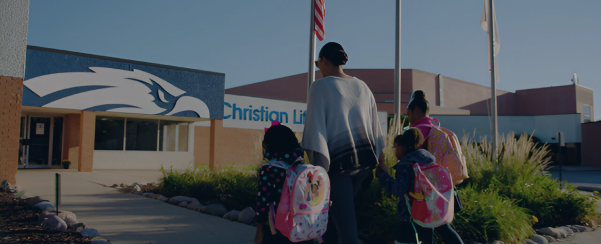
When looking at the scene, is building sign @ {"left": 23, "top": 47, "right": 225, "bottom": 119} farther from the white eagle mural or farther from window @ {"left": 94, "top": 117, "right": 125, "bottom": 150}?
window @ {"left": 94, "top": 117, "right": 125, "bottom": 150}

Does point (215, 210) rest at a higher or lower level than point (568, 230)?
higher

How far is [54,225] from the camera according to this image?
4859 mm

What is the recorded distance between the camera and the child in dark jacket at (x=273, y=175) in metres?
2.74

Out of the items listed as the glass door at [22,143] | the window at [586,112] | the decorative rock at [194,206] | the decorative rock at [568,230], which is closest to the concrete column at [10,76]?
the decorative rock at [194,206]

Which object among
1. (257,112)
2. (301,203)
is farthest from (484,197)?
(257,112)

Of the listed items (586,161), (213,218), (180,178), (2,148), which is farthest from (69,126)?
(586,161)

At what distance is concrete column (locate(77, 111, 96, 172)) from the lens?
1457cm

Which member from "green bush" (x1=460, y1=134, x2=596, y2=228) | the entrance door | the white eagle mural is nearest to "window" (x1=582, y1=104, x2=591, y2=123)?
the white eagle mural

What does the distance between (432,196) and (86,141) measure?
14.3 meters

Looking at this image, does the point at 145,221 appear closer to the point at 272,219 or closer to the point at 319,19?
the point at 272,219

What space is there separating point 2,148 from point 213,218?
5976mm

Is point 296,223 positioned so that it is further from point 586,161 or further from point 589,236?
point 586,161

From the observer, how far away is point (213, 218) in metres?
6.27

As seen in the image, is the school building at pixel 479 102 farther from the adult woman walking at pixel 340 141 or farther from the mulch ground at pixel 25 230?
the adult woman walking at pixel 340 141
